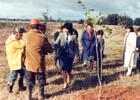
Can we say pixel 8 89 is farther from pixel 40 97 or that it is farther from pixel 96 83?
pixel 96 83

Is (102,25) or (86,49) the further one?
(86,49)

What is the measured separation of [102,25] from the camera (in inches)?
440

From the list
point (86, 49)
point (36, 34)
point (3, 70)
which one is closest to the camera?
point (36, 34)

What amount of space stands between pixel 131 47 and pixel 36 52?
4.56 m

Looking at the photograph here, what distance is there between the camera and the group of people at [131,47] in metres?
15.3

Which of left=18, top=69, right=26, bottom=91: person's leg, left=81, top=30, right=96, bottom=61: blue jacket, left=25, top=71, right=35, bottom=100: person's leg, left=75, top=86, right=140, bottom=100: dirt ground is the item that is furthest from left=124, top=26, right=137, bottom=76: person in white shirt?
left=25, top=71, right=35, bottom=100: person's leg

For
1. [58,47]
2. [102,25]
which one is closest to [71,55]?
[58,47]

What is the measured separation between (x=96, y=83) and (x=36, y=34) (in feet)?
10.9

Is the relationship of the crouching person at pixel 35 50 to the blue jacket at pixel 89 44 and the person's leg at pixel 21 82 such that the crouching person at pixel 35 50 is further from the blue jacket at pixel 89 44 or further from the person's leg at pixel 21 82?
the blue jacket at pixel 89 44

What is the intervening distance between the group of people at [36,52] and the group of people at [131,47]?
3.72 ft

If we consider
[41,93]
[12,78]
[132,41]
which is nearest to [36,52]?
[41,93]

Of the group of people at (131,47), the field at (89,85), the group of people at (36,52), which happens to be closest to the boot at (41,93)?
the group of people at (36,52)

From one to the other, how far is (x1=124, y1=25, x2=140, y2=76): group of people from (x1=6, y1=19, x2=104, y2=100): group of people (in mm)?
1135

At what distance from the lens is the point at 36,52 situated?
39.4ft
